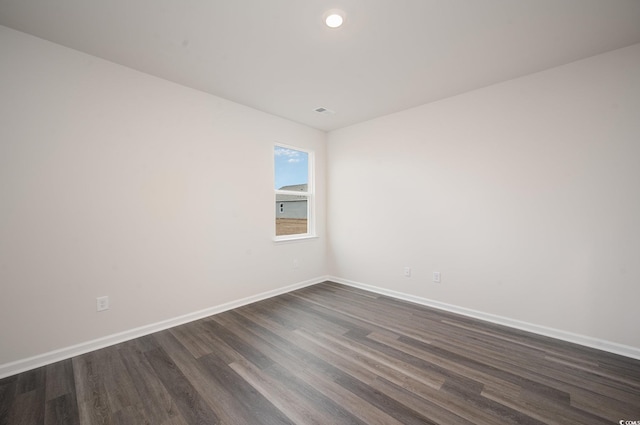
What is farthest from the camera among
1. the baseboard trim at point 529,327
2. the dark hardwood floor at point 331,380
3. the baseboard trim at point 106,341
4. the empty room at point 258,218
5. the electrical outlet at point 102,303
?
the electrical outlet at point 102,303

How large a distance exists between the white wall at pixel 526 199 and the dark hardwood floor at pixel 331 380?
18.4 inches

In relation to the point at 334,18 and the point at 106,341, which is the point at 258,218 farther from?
the point at 334,18

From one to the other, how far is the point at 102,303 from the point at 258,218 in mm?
1822

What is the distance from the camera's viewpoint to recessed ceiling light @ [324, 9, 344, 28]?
1.81m

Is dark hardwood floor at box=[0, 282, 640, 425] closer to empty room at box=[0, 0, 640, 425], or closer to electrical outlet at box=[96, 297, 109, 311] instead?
empty room at box=[0, 0, 640, 425]

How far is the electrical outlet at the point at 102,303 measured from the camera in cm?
233

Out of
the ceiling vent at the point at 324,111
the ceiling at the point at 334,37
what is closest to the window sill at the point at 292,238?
the ceiling vent at the point at 324,111

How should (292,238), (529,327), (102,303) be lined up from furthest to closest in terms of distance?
(292,238)
(529,327)
(102,303)

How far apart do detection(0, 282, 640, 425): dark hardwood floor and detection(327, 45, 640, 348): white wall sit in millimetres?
466

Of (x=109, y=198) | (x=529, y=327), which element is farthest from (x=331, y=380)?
(x=109, y=198)

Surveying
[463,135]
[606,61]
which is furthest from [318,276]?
[606,61]

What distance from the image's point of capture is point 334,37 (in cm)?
207

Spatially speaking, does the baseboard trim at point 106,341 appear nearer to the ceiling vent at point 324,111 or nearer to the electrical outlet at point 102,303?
the electrical outlet at point 102,303

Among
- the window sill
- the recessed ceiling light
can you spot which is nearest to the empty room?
the recessed ceiling light
